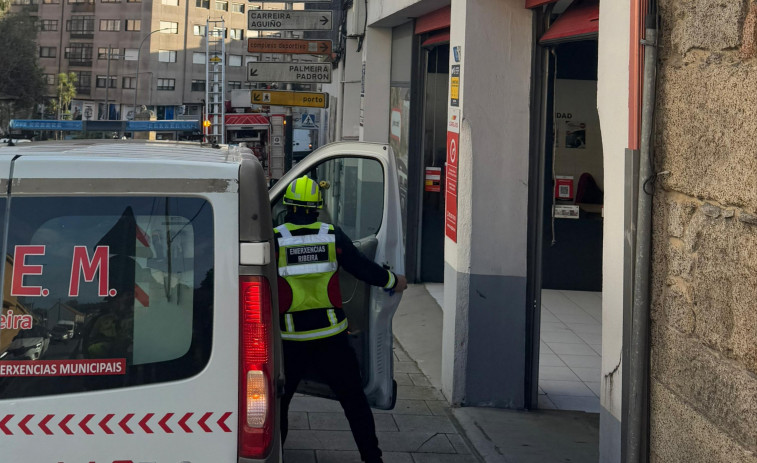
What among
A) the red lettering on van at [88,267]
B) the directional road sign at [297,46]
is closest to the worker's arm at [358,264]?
the red lettering on van at [88,267]

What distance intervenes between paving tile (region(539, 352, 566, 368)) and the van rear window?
6.10 metres

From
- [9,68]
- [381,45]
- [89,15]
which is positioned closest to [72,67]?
[89,15]

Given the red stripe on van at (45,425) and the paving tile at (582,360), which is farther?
the paving tile at (582,360)

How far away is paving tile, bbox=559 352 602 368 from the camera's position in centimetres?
891

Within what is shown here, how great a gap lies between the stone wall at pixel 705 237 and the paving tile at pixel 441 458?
209 cm

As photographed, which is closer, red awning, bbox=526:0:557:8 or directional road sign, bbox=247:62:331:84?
red awning, bbox=526:0:557:8

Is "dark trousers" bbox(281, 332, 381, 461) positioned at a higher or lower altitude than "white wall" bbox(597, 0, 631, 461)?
lower

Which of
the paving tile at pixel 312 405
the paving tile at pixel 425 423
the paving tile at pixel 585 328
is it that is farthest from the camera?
the paving tile at pixel 585 328

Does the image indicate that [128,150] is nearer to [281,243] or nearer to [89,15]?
[281,243]

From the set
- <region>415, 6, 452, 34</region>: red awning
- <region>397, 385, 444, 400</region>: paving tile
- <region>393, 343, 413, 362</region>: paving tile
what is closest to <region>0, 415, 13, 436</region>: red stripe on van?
<region>397, 385, 444, 400</region>: paving tile

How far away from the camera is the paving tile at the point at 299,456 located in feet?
19.5

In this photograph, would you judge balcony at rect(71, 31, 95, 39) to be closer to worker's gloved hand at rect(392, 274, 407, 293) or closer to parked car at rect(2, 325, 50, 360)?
worker's gloved hand at rect(392, 274, 407, 293)

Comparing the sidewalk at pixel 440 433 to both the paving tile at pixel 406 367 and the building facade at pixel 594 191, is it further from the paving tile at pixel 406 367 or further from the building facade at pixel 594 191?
the paving tile at pixel 406 367

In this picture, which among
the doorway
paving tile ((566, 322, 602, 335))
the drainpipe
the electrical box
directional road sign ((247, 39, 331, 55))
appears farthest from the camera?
the electrical box
